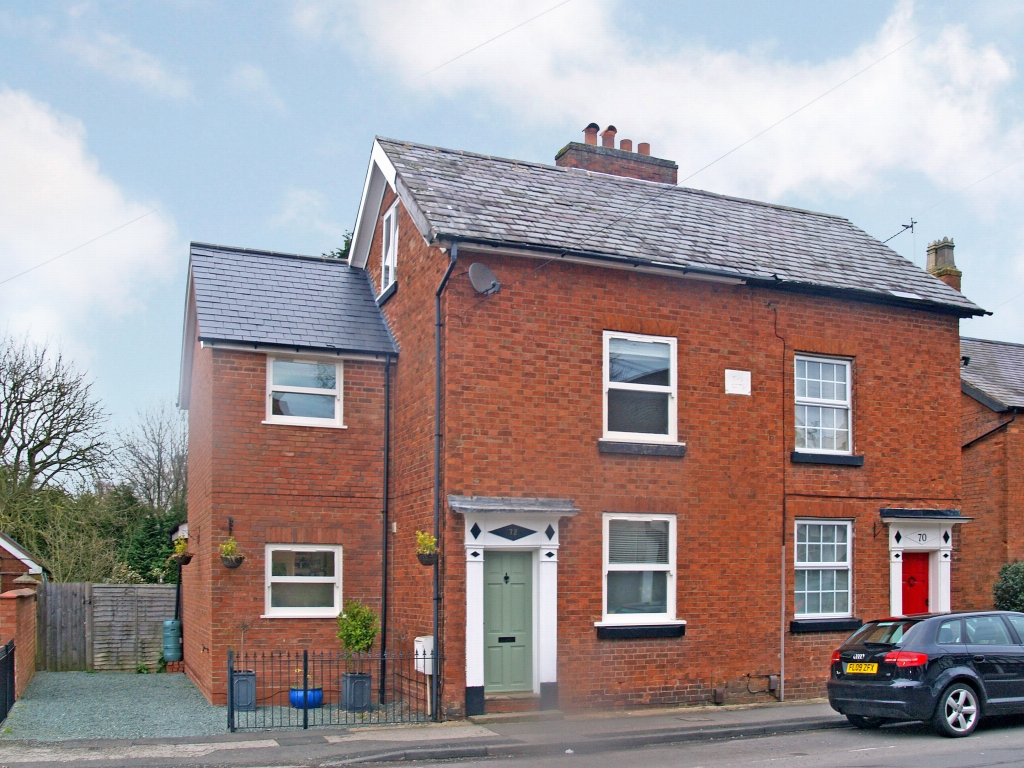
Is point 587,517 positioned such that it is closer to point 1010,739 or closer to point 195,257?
point 1010,739

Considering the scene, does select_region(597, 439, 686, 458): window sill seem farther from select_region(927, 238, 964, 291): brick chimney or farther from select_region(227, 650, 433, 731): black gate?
select_region(927, 238, 964, 291): brick chimney

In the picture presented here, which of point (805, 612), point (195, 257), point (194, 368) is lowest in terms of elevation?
point (805, 612)

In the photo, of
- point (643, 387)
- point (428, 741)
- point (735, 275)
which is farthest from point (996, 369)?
point (428, 741)

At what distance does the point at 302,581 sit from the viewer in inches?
629

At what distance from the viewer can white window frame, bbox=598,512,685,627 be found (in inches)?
576

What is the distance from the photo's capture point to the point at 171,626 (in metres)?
20.1

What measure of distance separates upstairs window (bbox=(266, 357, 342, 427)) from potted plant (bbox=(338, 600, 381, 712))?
299cm

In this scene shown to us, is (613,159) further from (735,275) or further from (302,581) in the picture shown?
(302,581)

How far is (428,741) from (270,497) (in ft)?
17.5

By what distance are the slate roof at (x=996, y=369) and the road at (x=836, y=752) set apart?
39.5 feet

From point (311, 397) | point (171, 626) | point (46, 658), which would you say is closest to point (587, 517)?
point (311, 397)

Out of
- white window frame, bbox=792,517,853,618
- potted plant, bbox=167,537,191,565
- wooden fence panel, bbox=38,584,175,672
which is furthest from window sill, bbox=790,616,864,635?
wooden fence panel, bbox=38,584,175,672

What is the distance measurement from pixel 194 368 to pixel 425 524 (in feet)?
24.0

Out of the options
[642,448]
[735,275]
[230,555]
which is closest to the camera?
[642,448]
